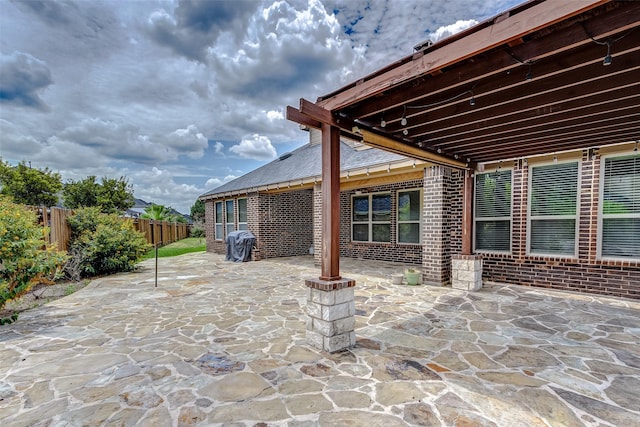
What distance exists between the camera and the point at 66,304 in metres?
5.12

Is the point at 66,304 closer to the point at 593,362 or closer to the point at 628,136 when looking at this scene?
the point at 593,362

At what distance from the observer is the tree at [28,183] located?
1645 centimetres

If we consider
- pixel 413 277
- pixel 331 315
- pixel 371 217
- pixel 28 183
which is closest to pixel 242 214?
pixel 371 217

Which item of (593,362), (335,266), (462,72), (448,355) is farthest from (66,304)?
(593,362)

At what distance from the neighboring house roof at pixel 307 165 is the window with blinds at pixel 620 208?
361cm

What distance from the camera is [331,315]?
3.07 metres

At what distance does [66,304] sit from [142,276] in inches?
111

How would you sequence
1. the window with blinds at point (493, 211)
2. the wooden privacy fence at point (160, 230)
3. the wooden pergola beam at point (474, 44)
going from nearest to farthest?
the wooden pergola beam at point (474, 44) → the window with blinds at point (493, 211) → the wooden privacy fence at point (160, 230)

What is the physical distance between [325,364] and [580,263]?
5.49m

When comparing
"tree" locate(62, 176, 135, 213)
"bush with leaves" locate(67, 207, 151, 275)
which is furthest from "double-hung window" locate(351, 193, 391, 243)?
"tree" locate(62, 176, 135, 213)

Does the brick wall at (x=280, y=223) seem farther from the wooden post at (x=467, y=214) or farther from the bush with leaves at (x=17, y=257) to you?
the wooden post at (x=467, y=214)

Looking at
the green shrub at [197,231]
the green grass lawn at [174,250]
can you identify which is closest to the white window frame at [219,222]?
the green grass lawn at [174,250]

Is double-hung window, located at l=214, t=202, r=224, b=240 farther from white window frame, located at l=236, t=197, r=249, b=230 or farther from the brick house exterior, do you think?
the brick house exterior

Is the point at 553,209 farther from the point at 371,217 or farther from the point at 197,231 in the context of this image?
the point at 197,231
